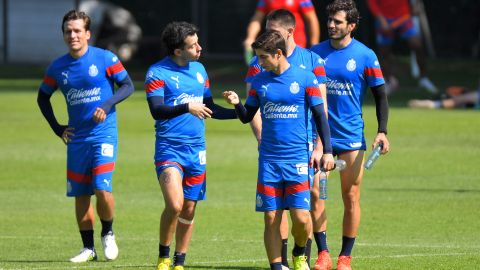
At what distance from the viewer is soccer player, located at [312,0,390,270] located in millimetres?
10602

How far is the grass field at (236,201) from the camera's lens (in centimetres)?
1165

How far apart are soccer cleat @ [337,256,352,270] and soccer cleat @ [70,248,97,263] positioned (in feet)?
7.89

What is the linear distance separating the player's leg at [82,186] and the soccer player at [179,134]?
1243 mm

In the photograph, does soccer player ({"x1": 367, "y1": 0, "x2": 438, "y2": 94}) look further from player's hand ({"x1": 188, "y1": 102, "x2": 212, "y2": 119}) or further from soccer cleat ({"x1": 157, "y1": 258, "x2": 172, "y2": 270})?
player's hand ({"x1": 188, "y1": 102, "x2": 212, "y2": 119})

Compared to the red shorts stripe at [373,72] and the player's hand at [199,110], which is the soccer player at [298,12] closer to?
the red shorts stripe at [373,72]

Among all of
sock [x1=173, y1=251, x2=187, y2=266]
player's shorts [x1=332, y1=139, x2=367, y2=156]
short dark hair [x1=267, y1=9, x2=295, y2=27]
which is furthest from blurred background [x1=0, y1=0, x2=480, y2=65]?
sock [x1=173, y1=251, x2=187, y2=266]

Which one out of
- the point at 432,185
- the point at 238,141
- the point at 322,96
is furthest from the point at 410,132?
the point at 322,96

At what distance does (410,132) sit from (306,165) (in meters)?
11.8

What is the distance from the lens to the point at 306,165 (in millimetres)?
9797

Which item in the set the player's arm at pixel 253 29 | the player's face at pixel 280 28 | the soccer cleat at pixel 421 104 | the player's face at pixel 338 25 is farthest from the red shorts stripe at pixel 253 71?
the soccer cleat at pixel 421 104

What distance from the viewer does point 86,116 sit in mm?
11375

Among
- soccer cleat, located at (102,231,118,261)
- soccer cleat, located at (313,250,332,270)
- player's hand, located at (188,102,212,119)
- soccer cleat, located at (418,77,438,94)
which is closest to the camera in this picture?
player's hand, located at (188,102,212,119)

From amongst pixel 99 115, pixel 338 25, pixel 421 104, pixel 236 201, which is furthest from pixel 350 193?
pixel 421 104

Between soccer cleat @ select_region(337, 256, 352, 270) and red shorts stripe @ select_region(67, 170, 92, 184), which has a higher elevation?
red shorts stripe @ select_region(67, 170, 92, 184)
